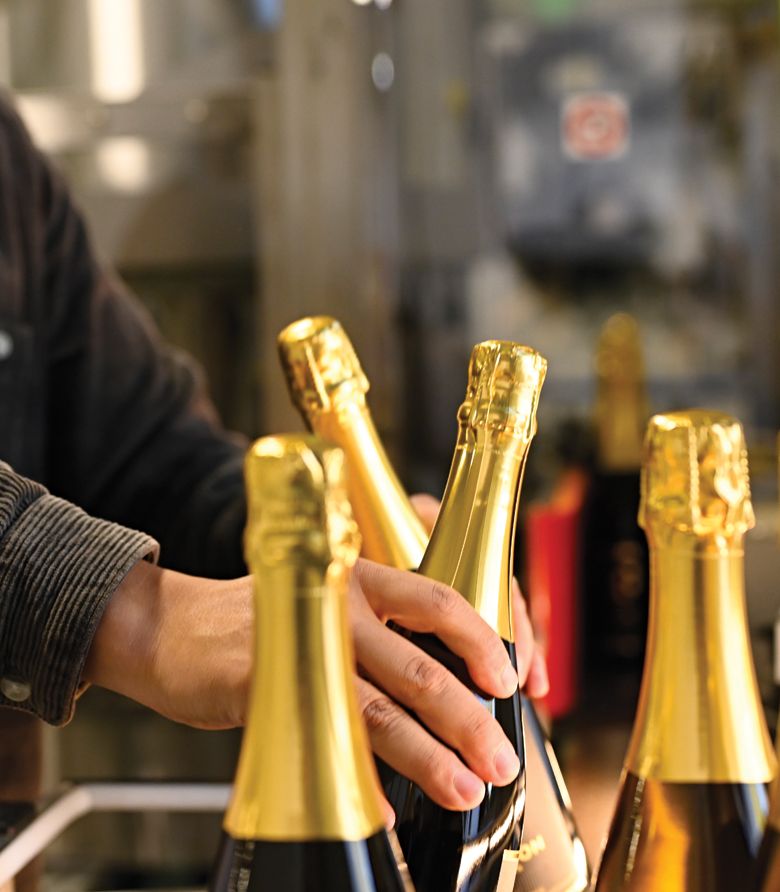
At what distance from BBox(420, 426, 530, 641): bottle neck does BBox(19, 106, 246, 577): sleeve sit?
536mm

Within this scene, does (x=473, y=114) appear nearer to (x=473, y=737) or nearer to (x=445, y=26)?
(x=445, y=26)

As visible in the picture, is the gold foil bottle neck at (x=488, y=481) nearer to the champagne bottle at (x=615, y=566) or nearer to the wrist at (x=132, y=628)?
the wrist at (x=132, y=628)

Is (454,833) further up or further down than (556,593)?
further up

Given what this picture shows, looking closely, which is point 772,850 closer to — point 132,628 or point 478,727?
point 478,727

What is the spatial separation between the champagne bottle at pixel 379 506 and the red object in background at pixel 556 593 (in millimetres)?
544

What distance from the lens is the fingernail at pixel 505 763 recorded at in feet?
1.13

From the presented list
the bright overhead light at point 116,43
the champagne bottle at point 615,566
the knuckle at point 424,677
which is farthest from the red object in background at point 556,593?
the bright overhead light at point 116,43

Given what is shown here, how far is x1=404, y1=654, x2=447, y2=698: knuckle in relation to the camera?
35cm

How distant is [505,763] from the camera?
1.13 ft

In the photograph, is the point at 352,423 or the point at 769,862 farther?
the point at 352,423

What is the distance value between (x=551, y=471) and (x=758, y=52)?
0.79 metres

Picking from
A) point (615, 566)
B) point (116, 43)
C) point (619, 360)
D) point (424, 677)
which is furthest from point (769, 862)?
point (116, 43)

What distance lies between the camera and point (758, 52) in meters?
2.05

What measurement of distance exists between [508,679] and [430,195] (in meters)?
1.85
